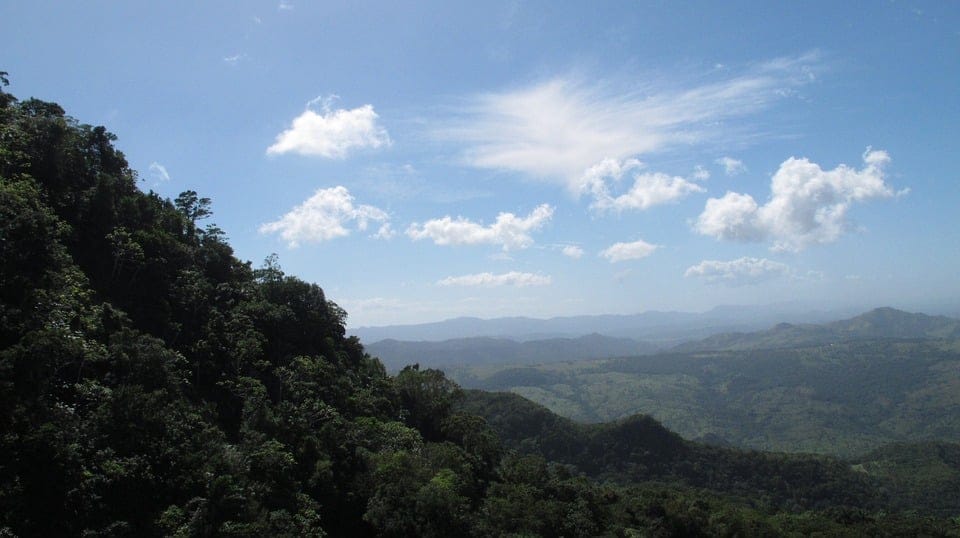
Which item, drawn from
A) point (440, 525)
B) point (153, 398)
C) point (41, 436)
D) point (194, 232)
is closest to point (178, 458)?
point (153, 398)

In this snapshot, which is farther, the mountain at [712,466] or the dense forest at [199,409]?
the mountain at [712,466]

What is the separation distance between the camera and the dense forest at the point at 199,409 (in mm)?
24438

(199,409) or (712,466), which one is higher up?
(199,409)

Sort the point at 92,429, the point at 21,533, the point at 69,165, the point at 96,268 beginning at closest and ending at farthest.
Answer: the point at 21,533 < the point at 92,429 < the point at 96,268 < the point at 69,165

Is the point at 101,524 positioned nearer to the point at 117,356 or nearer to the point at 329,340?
the point at 117,356

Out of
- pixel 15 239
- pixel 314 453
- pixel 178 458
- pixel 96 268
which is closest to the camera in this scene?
pixel 178 458

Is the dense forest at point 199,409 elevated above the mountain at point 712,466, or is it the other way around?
the dense forest at point 199,409

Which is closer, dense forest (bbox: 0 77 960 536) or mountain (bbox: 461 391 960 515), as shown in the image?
A: dense forest (bbox: 0 77 960 536)

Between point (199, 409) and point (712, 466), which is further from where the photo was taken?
point (712, 466)

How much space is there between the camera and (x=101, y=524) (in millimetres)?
22766

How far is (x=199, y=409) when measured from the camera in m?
34.8

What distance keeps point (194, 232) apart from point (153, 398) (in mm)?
32918

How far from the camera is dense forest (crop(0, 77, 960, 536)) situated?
24438 millimetres

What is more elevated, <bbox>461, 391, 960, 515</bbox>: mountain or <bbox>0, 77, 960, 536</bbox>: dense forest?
<bbox>0, 77, 960, 536</bbox>: dense forest
